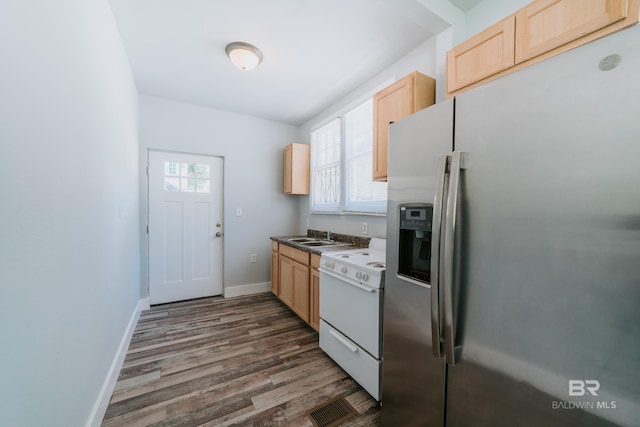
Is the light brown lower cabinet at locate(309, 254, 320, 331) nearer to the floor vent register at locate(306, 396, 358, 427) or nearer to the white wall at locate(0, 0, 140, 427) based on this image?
the floor vent register at locate(306, 396, 358, 427)

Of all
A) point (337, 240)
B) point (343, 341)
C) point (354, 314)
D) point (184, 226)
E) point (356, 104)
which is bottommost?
point (343, 341)

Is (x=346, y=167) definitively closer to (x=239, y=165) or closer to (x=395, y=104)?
(x=395, y=104)

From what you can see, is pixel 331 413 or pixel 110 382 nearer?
pixel 331 413

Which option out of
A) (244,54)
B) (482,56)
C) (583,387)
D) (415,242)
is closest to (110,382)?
(415,242)

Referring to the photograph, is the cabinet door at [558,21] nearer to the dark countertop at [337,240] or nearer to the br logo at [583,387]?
the br logo at [583,387]

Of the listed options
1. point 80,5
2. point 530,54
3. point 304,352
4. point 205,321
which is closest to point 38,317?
point 80,5

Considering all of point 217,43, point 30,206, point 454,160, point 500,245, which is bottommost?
point 500,245

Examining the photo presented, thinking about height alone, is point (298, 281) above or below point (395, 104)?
below

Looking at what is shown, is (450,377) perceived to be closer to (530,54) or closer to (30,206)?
(530,54)

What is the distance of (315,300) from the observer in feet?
7.91

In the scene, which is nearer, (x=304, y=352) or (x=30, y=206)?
(x=30, y=206)

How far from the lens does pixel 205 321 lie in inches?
111

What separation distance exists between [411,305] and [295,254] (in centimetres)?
172

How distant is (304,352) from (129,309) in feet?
6.13
